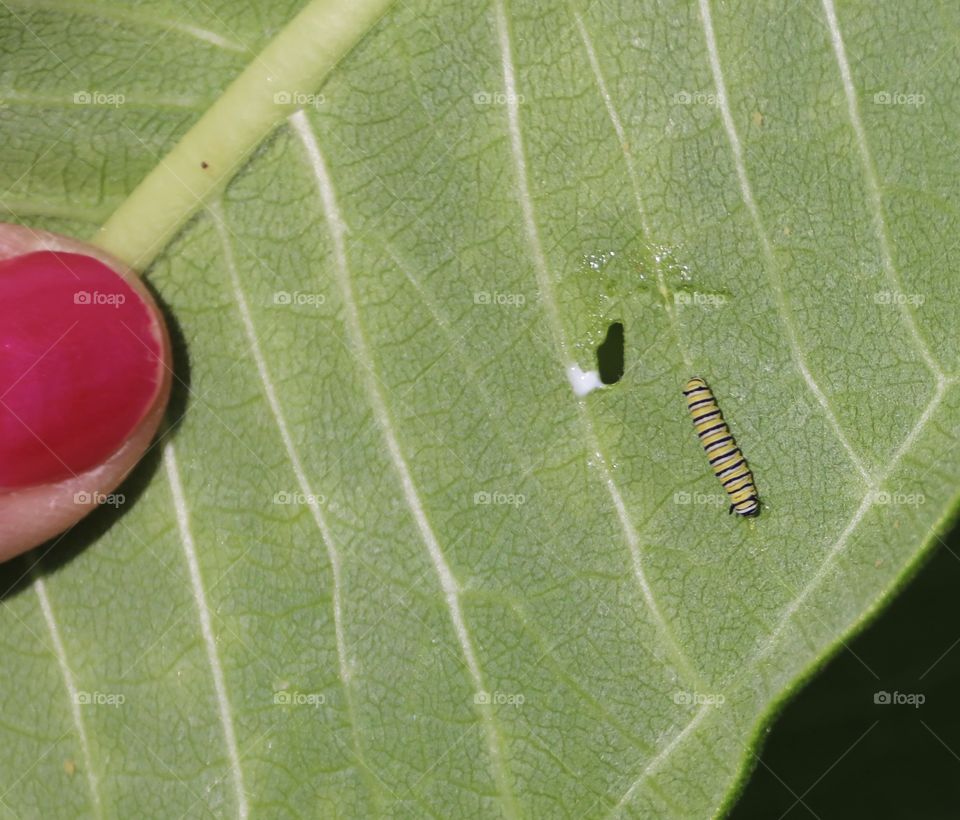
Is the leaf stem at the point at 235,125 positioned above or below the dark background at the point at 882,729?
above

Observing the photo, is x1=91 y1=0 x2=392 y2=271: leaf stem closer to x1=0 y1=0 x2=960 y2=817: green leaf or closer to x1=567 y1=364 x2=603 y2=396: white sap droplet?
x1=0 y1=0 x2=960 y2=817: green leaf

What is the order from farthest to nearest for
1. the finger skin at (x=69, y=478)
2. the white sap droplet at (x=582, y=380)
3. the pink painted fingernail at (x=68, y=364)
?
the white sap droplet at (x=582, y=380), the finger skin at (x=69, y=478), the pink painted fingernail at (x=68, y=364)

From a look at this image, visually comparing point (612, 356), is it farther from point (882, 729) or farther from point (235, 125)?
point (882, 729)

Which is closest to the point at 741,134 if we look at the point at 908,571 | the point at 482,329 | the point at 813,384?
the point at 813,384

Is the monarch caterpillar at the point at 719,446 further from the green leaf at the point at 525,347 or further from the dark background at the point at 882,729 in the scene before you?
the dark background at the point at 882,729

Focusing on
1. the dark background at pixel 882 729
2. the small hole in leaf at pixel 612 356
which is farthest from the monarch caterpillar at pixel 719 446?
the dark background at pixel 882 729

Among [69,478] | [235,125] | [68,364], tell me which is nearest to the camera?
[68,364]

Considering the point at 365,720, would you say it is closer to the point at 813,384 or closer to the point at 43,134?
the point at 813,384

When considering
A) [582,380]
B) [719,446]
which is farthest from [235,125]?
[719,446]
